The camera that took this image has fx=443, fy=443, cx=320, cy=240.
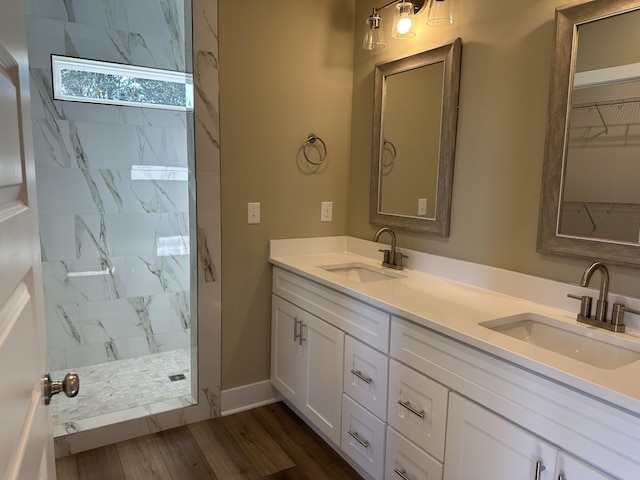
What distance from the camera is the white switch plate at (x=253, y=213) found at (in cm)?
238

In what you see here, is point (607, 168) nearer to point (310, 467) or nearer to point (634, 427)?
point (634, 427)

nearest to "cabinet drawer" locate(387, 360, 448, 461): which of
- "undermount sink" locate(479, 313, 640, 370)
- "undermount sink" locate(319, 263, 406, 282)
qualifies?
"undermount sink" locate(479, 313, 640, 370)

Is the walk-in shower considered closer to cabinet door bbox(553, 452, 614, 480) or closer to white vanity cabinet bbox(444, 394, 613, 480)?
white vanity cabinet bbox(444, 394, 613, 480)

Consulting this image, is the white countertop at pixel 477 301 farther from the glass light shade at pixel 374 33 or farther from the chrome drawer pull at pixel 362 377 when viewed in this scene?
the glass light shade at pixel 374 33

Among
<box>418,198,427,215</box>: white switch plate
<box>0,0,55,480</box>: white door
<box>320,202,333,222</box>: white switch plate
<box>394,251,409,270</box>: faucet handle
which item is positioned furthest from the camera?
<box>320,202,333,222</box>: white switch plate

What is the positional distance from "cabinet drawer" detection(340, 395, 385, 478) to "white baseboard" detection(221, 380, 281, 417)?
0.71m

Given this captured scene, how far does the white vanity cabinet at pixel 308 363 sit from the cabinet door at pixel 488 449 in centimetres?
65

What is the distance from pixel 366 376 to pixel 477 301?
1.75 feet

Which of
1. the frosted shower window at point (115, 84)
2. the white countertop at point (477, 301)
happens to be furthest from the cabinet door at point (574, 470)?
the frosted shower window at point (115, 84)

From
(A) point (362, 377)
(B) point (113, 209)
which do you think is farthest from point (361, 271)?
(B) point (113, 209)

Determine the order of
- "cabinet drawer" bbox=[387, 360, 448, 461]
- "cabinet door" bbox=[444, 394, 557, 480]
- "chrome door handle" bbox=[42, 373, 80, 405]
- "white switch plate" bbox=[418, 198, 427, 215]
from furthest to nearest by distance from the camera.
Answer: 1. "white switch plate" bbox=[418, 198, 427, 215]
2. "cabinet drawer" bbox=[387, 360, 448, 461]
3. "cabinet door" bbox=[444, 394, 557, 480]
4. "chrome door handle" bbox=[42, 373, 80, 405]

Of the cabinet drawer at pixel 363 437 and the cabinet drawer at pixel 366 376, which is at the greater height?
the cabinet drawer at pixel 366 376

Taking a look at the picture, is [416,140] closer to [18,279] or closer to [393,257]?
[393,257]

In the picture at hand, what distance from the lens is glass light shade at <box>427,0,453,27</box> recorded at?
190 cm
